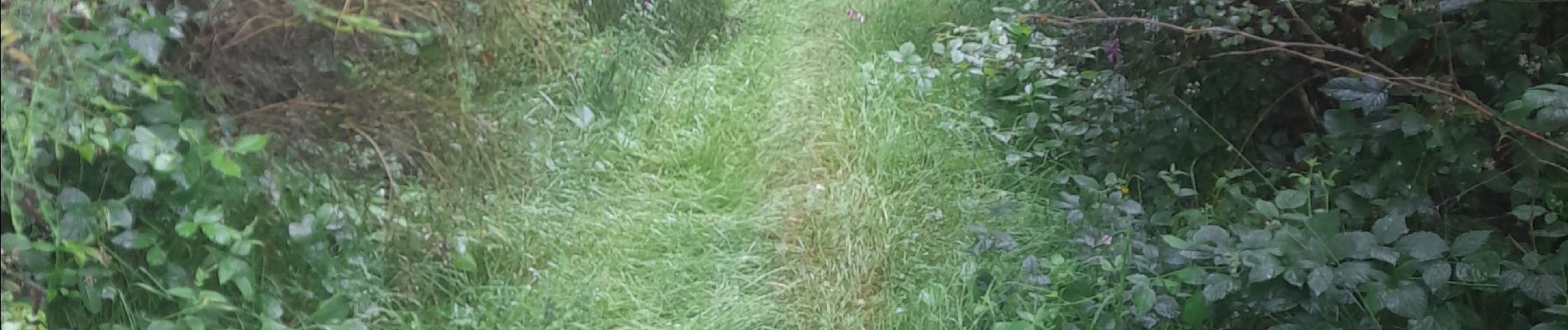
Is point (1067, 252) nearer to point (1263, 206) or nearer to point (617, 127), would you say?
point (1263, 206)

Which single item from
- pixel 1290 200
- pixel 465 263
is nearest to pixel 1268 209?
pixel 1290 200

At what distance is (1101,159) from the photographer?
1221 mm

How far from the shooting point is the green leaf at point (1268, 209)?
3.06 feet

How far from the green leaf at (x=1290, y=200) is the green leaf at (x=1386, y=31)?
16 centimetres

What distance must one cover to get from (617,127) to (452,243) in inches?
11.0

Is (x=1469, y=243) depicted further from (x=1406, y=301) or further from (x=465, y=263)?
(x=465, y=263)

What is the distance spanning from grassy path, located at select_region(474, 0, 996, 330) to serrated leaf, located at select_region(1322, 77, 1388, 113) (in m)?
0.43

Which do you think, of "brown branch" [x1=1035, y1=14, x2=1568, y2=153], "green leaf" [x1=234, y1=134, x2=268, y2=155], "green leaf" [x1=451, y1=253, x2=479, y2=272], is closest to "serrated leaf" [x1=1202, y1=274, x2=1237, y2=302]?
"brown branch" [x1=1035, y1=14, x2=1568, y2=153]

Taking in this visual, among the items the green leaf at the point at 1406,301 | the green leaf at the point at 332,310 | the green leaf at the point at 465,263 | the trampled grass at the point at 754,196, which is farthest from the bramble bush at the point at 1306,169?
the green leaf at the point at 332,310

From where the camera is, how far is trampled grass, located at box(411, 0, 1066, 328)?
1.06m

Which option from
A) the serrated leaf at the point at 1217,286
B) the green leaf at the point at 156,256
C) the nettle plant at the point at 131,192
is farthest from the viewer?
the serrated leaf at the point at 1217,286

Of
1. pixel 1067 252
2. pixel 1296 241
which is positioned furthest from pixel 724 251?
pixel 1296 241

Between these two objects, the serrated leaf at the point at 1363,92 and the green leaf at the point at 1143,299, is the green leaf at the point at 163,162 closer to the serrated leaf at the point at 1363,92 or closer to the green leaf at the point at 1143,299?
the green leaf at the point at 1143,299

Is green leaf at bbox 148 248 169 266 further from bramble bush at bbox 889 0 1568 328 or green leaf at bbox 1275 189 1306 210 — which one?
green leaf at bbox 1275 189 1306 210
